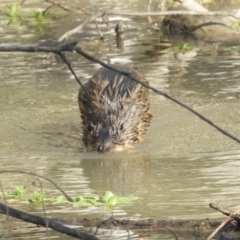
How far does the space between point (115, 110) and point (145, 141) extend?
→ 40cm

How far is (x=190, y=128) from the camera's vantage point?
26.4 ft

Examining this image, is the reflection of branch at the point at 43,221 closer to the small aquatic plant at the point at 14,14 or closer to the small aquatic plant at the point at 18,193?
the small aquatic plant at the point at 18,193

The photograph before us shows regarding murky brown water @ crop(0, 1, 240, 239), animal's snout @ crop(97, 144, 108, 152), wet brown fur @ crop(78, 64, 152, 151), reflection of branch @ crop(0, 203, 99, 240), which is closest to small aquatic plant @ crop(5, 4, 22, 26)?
murky brown water @ crop(0, 1, 240, 239)

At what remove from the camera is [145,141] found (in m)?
7.77

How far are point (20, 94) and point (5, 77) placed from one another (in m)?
0.86

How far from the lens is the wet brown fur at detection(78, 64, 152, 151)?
7609 millimetres

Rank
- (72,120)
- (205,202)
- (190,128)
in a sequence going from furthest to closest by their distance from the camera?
(72,120) < (190,128) < (205,202)

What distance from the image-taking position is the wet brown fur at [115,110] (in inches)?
300

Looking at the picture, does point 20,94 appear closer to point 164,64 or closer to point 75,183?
point 164,64

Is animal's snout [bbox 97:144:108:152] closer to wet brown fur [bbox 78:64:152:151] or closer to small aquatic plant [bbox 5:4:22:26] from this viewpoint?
wet brown fur [bbox 78:64:152:151]

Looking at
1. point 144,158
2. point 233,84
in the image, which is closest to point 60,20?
point 233,84

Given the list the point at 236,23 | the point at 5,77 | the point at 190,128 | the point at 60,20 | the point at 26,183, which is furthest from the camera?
the point at 60,20

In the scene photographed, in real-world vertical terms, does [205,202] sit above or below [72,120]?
above

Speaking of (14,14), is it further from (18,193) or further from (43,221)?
(43,221)
